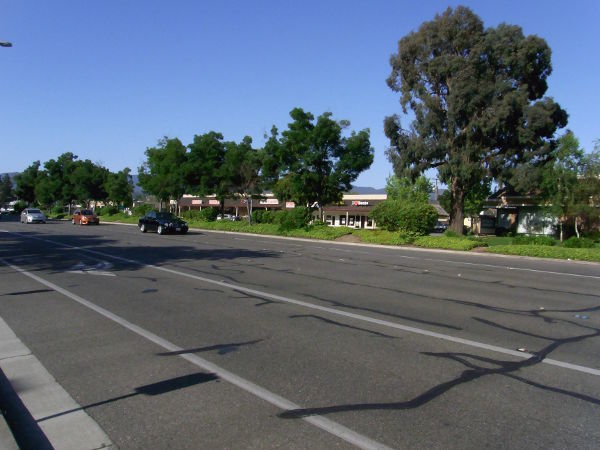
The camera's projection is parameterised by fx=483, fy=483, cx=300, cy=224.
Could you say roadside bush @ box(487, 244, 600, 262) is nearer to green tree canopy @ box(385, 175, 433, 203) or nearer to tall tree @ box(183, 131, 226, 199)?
tall tree @ box(183, 131, 226, 199)

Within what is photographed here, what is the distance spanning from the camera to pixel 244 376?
532 centimetres

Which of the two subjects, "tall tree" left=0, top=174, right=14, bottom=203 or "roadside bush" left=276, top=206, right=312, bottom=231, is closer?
"roadside bush" left=276, top=206, right=312, bottom=231

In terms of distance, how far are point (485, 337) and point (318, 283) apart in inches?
218

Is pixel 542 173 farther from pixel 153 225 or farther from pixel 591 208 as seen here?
pixel 153 225

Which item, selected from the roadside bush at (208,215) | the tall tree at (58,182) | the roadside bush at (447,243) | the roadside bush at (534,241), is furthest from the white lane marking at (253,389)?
the tall tree at (58,182)

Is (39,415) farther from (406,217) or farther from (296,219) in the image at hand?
(296,219)

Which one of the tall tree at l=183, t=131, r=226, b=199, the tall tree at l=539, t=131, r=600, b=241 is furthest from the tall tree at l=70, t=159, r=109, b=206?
the tall tree at l=539, t=131, r=600, b=241

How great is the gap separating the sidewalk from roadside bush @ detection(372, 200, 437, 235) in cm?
2691

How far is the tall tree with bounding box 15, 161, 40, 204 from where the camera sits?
93.5 meters

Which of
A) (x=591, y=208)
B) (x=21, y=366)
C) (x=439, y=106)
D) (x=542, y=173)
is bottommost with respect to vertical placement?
(x=21, y=366)

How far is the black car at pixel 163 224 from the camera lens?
33219mm

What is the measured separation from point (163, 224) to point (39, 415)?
A: 2974cm

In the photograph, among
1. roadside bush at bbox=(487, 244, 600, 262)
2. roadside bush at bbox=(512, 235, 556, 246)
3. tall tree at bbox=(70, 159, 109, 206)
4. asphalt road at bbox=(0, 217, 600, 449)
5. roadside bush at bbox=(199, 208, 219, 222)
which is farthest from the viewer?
tall tree at bbox=(70, 159, 109, 206)

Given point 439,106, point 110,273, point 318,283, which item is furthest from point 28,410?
point 439,106
